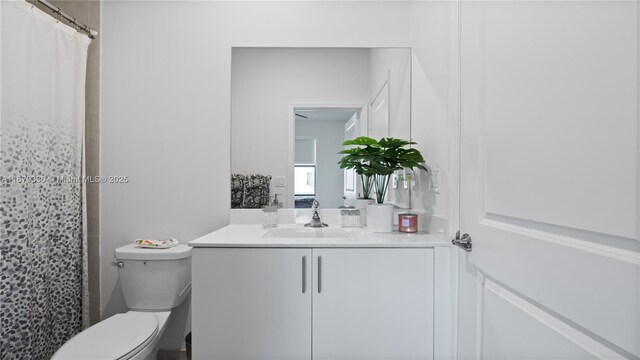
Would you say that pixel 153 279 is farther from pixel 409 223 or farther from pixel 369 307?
pixel 409 223

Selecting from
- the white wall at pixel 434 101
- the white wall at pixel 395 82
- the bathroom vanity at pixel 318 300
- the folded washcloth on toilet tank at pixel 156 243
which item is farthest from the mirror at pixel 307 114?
the bathroom vanity at pixel 318 300

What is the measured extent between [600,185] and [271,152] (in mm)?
1513

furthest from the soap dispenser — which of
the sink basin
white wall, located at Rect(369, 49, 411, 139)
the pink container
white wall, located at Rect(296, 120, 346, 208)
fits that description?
white wall, located at Rect(369, 49, 411, 139)

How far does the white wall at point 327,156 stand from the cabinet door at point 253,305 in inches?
24.9

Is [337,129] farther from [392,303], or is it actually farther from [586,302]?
[586,302]

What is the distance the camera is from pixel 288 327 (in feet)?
4.25

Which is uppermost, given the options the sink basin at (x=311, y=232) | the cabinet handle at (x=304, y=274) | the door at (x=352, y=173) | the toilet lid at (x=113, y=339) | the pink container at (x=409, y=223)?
the door at (x=352, y=173)

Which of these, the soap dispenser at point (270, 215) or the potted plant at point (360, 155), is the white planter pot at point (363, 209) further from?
the soap dispenser at point (270, 215)

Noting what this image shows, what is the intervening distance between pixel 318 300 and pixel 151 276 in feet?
3.11

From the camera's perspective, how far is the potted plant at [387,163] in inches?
61.4

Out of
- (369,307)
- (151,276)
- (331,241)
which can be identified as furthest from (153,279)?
(369,307)

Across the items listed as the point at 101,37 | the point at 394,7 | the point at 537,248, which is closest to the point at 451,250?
the point at 537,248

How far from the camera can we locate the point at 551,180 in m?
0.81

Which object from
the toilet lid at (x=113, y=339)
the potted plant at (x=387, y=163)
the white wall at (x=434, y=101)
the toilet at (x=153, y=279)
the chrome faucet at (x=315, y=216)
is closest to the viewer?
the toilet lid at (x=113, y=339)
